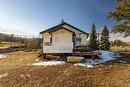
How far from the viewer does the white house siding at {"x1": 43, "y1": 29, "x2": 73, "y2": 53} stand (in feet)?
75.8

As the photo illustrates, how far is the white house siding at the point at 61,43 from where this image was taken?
2309 centimetres

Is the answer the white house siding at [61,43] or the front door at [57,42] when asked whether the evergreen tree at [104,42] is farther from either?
the front door at [57,42]

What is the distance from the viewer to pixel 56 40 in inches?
966

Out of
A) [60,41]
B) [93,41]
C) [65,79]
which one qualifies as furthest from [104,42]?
[65,79]

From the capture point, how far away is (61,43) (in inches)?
914

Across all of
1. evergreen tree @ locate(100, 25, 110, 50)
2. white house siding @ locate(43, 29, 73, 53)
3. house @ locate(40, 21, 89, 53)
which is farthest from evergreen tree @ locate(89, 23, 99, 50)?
white house siding @ locate(43, 29, 73, 53)

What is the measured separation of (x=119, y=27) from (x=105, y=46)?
73.6ft

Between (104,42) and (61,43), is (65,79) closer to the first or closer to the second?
(61,43)

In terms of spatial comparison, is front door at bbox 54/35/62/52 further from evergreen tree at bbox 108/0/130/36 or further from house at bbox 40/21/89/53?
evergreen tree at bbox 108/0/130/36

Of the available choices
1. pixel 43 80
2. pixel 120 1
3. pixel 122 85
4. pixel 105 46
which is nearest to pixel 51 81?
pixel 43 80

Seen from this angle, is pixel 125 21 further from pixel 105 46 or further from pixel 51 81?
pixel 105 46

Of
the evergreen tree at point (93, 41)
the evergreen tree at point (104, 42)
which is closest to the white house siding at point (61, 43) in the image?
the evergreen tree at point (93, 41)

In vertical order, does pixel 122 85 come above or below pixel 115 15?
below

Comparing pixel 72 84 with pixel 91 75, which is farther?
pixel 91 75
